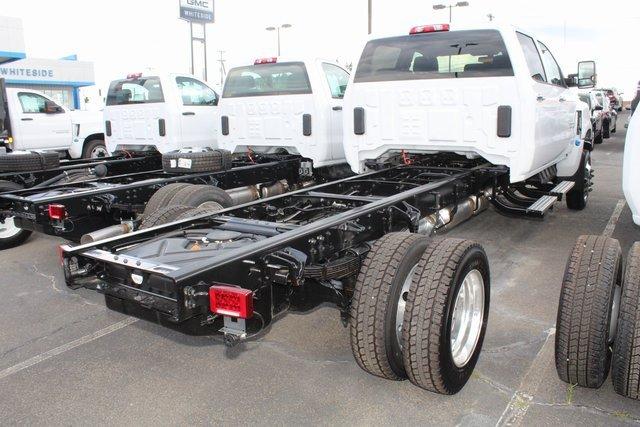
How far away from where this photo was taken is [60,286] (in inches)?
207

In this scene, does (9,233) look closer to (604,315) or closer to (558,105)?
(604,315)

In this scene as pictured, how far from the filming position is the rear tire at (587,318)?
2.99 m

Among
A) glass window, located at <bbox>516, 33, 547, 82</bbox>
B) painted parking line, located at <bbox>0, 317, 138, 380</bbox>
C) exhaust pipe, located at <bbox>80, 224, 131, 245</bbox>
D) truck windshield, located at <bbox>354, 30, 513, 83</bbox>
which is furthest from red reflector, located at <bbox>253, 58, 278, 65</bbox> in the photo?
painted parking line, located at <bbox>0, 317, 138, 380</bbox>

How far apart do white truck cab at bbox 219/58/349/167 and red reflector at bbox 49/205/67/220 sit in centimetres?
348

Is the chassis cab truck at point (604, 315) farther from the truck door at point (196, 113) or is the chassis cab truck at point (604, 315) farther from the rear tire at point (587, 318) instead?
the truck door at point (196, 113)

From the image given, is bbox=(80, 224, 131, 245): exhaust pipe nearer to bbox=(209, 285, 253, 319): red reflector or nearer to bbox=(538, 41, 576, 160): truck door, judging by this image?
bbox=(209, 285, 253, 319): red reflector

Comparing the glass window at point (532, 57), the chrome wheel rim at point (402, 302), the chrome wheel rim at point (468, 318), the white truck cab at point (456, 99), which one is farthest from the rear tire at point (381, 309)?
the glass window at point (532, 57)

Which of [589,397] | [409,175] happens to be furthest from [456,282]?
[409,175]

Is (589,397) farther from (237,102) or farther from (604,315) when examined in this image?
(237,102)

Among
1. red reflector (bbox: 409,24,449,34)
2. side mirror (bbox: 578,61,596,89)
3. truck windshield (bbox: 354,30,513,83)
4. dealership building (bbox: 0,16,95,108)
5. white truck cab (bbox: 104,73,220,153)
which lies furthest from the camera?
dealership building (bbox: 0,16,95,108)

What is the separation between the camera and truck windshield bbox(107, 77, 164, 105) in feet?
30.2

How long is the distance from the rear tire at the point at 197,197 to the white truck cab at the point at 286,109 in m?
2.58

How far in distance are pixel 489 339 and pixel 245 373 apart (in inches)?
69.0

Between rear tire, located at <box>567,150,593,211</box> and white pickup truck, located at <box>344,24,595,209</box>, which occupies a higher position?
white pickup truck, located at <box>344,24,595,209</box>
